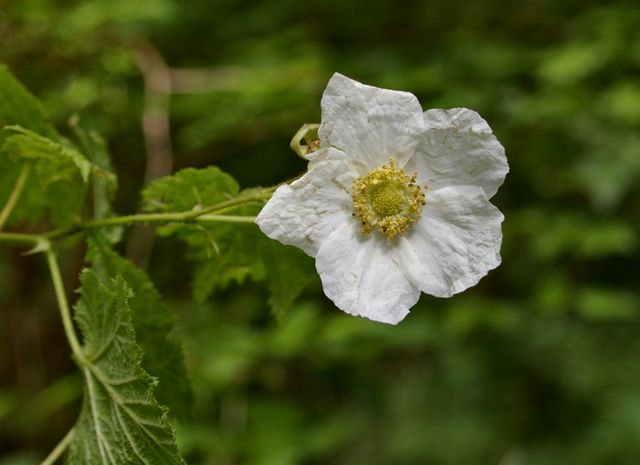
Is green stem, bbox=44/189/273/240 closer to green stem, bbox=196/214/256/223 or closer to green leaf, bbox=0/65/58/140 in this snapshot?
green stem, bbox=196/214/256/223

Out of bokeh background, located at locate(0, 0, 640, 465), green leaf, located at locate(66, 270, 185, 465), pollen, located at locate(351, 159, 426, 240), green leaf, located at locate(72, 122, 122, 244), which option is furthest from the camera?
bokeh background, located at locate(0, 0, 640, 465)

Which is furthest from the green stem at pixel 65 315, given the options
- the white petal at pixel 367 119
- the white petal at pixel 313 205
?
the white petal at pixel 367 119

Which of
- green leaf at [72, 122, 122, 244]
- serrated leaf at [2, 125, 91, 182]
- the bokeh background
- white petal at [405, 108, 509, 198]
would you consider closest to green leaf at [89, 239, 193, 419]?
green leaf at [72, 122, 122, 244]

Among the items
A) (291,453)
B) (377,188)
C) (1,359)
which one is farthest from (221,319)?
(377,188)

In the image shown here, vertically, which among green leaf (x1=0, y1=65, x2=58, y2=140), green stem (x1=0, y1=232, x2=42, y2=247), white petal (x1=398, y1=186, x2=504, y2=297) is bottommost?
white petal (x1=398, y1=186, x2=504, y2=297)

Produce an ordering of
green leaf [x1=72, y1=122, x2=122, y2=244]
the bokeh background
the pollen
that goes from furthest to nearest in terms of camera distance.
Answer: the bokeh background < green leaf [x1=72, y1=122, x2=122, y2=244] < the pollen

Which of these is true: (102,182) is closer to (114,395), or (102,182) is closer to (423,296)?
(114,395)
